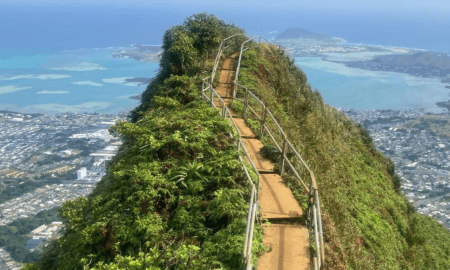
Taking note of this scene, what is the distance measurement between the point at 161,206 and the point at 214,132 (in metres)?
2.60

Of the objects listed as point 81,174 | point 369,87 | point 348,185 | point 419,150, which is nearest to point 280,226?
point 348,185

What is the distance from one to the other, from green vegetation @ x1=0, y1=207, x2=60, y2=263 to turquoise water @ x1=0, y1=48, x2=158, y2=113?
30.3m

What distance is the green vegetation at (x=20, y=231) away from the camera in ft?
79.2

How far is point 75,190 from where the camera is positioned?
33250 mm

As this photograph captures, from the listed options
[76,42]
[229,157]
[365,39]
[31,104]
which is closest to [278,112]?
[229,157]

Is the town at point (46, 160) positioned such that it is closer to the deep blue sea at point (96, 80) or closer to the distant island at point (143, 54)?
the deep blue sea at point (96, 80)

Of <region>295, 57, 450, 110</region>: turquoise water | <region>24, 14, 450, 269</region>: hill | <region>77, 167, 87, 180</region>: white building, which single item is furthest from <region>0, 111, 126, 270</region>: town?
<region>295, 57, 450, 110</region>: turquoise water

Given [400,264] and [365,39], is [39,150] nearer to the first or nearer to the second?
[400,264]

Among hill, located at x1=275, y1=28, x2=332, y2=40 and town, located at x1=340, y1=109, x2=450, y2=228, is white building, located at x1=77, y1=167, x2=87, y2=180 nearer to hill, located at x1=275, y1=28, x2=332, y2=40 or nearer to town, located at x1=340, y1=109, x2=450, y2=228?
town, located at x1=340, y1=109, x2=450, y2=228

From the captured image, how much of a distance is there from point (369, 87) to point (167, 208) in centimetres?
8670

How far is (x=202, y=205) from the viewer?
22.5ft

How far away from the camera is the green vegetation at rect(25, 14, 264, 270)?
5.79 metres

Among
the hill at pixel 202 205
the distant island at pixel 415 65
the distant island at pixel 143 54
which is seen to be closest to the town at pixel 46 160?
the hill at pixel 202 205

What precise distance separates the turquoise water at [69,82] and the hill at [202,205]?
153ft
